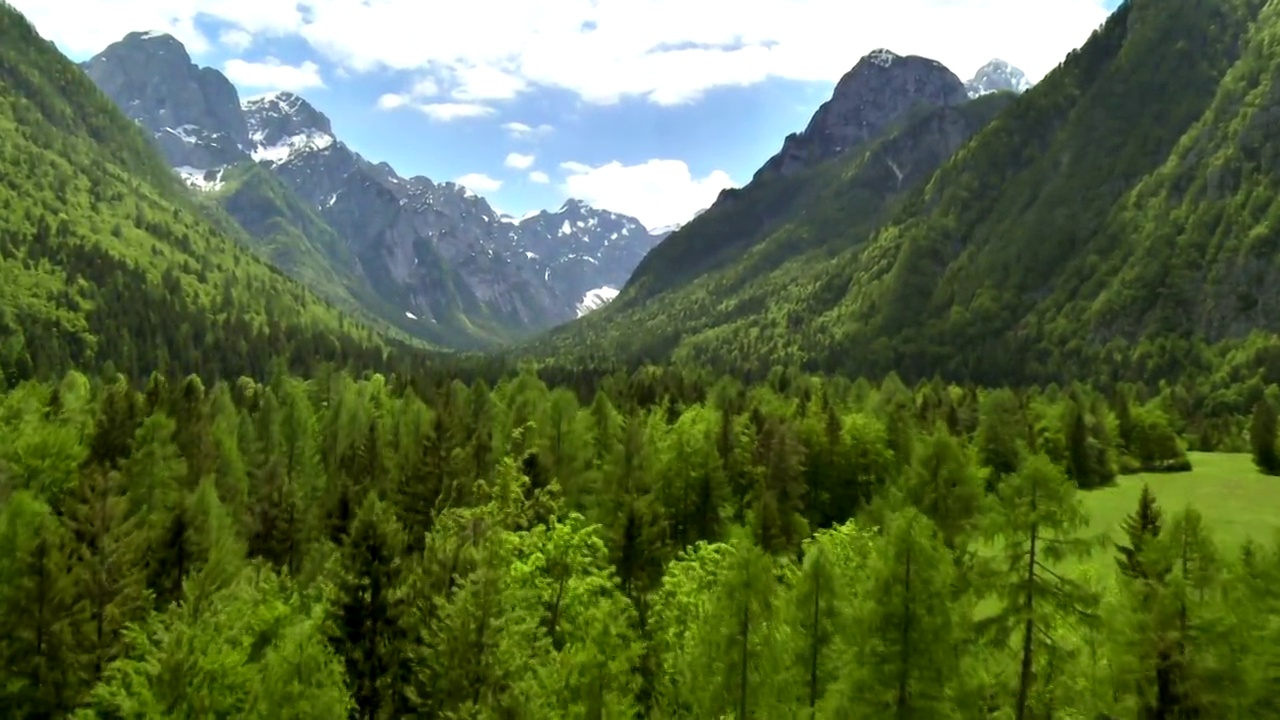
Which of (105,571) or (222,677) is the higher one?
(105,571)

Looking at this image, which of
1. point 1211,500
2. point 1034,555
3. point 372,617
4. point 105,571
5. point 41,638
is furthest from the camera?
point 1211,500

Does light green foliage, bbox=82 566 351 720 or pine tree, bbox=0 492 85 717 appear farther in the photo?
pine tree, bbox=0 492 85 717

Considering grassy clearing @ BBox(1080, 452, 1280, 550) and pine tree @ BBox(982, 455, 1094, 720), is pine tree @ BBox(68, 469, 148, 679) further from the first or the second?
grassy clearing @ BBox(1080, 452, 1280, 550)

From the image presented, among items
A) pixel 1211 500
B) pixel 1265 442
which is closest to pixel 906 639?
pixel 1211 500

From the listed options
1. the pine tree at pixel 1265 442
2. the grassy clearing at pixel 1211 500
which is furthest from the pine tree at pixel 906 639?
the pine tree at pixel 1265 442

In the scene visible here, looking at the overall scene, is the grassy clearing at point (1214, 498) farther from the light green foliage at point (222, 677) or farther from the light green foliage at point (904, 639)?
the light green foliage at point (222, 677)

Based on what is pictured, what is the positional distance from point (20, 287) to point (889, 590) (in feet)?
722

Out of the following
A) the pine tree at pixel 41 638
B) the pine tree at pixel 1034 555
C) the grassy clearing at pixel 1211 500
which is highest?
the pine tree at pixel 1034 555

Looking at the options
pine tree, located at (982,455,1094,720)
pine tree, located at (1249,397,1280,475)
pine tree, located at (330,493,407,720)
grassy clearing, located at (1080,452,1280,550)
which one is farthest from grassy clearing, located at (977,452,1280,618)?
pine tree, located at (330,493,407,720)

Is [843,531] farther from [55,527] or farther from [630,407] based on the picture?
[630,407]

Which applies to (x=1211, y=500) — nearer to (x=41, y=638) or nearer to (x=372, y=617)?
(x=372, y=617)

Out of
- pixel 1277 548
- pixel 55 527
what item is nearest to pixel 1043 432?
pixel 1277 548

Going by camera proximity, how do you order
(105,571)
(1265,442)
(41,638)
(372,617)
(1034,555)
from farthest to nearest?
(1265,442)
(105,571)
(372,617)
(41,638)
(1034,555)

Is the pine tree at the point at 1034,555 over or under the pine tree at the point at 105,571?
over
